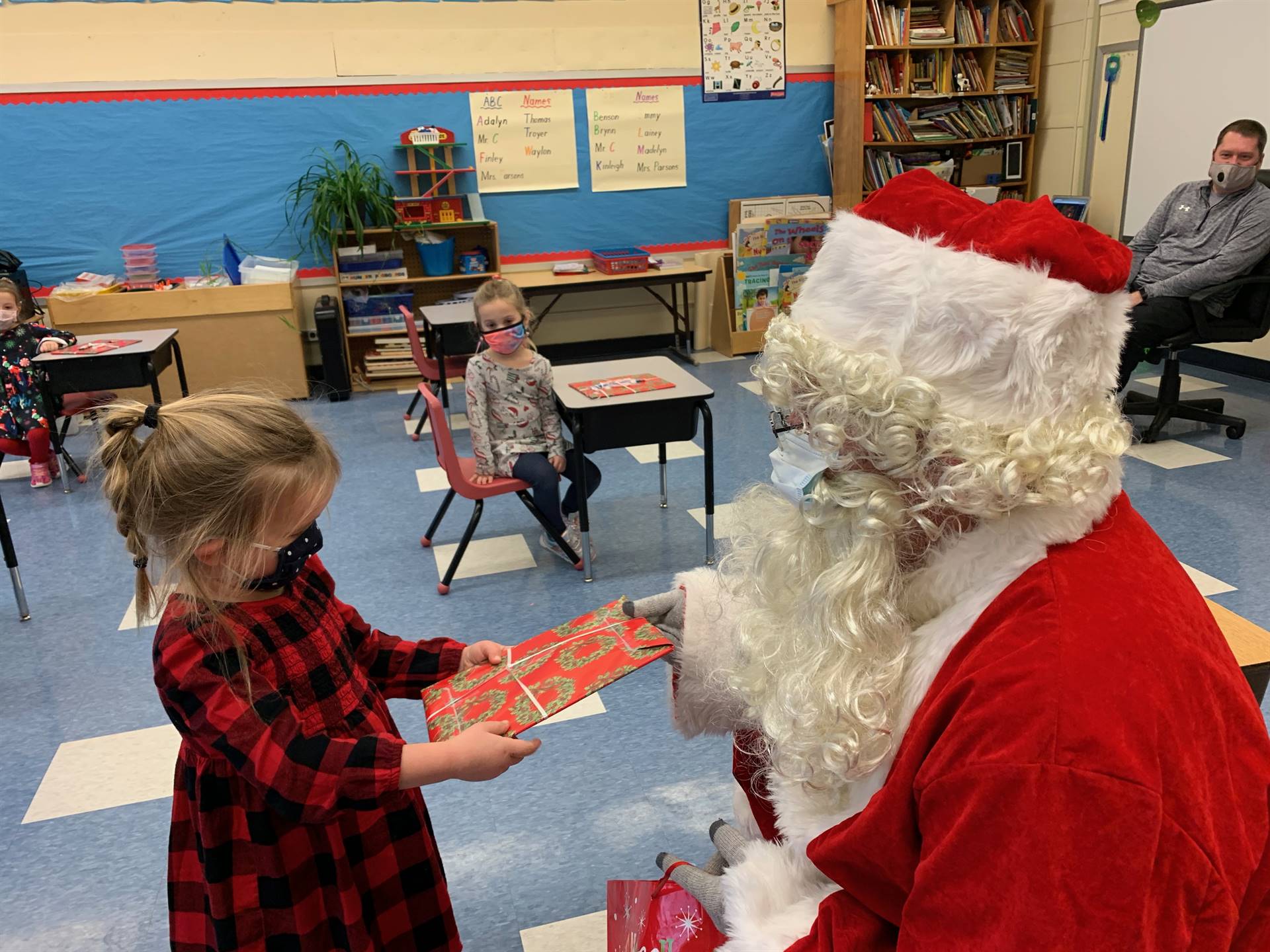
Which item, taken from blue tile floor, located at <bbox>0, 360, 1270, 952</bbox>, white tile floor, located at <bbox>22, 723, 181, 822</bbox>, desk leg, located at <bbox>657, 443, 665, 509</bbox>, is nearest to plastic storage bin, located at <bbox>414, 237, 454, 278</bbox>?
blue tile floor, located at <bbox>0, 360, 1270, 952</bbox>

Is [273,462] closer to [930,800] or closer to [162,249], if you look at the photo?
[930,800]

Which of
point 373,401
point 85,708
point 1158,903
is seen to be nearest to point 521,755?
point 1158,903

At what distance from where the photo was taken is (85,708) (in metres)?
2.61

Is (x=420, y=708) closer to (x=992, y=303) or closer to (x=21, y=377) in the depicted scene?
(x=992, y=303)

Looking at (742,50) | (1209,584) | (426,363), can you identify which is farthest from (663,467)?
(742,50)

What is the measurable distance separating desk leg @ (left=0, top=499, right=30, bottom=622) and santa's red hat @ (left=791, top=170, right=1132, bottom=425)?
2945 millimetres

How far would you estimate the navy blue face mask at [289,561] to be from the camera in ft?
4.01

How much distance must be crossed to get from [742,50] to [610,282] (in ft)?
6.41

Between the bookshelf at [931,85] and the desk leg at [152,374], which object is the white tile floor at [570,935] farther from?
the bookshelf at [931,85]

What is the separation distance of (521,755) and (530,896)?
0.78 m


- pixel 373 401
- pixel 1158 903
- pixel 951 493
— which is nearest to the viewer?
pixel 1158 903

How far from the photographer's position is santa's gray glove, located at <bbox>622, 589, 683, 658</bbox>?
4.95 ft

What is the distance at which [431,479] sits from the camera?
14.3ft

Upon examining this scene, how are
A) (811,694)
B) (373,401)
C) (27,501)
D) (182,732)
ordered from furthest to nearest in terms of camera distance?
(373,401) → (27,501) → (182,732) → (811,694)
